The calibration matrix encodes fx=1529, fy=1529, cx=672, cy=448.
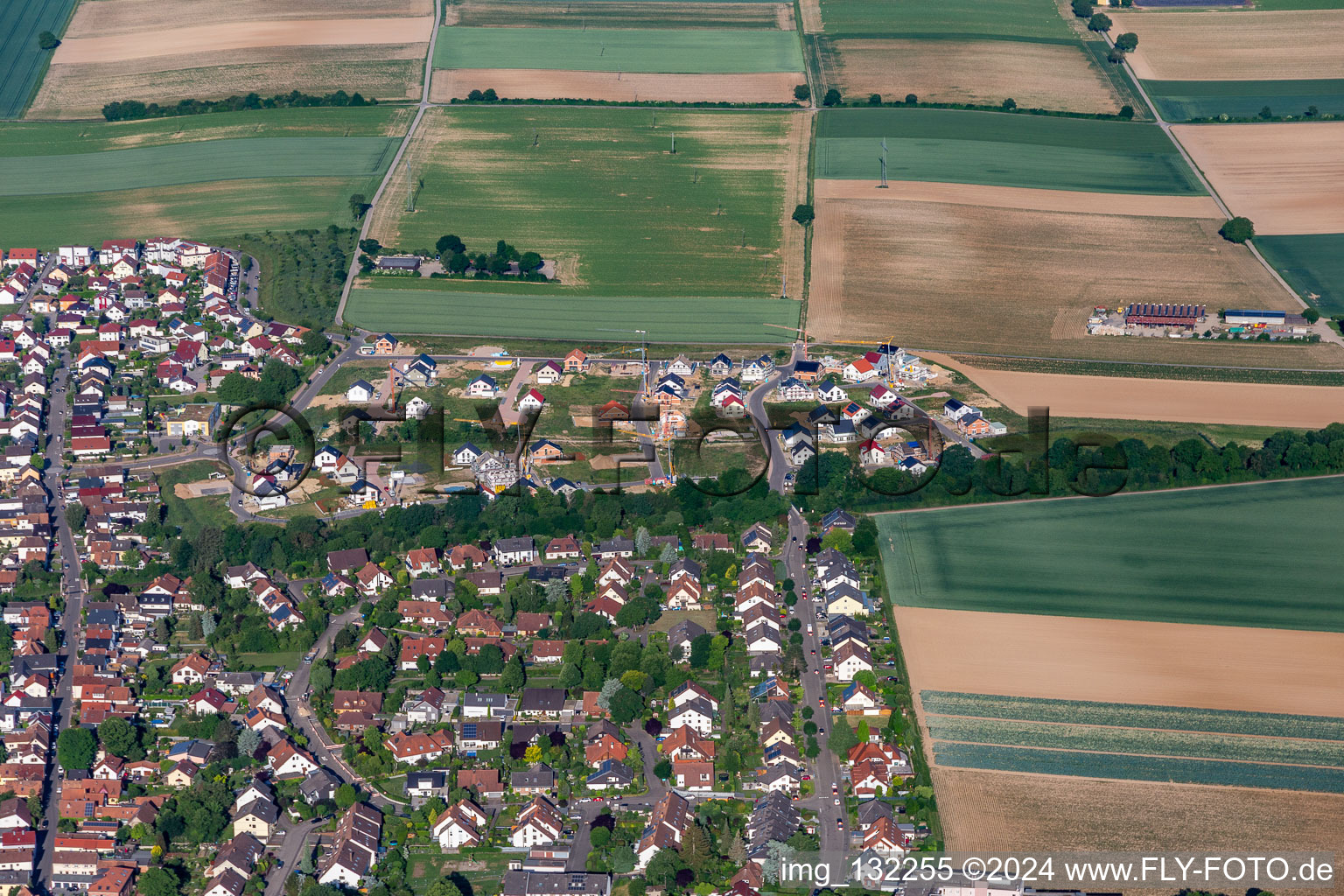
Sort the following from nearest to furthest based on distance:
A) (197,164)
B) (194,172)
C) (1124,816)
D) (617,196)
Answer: (1124,816)
(617,196)
(194,172)
(197,164)

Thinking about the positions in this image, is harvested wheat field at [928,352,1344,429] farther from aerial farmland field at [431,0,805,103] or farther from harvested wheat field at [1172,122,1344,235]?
aerial farmland field at [431,0,805,103]

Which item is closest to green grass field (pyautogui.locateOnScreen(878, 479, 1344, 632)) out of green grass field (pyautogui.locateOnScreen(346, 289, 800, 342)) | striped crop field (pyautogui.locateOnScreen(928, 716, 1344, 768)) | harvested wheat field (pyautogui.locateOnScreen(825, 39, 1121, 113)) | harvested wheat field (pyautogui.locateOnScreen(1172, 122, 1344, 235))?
striped crop field (pyautogui.locateOnScreen(928, 716, 1344, 768))

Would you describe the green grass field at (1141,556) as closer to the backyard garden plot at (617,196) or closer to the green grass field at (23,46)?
the backyard garden plot at (617,196)

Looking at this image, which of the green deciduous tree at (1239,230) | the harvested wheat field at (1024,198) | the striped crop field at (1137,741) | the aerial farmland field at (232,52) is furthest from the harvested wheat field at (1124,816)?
the aerial farmland field at (232,52)

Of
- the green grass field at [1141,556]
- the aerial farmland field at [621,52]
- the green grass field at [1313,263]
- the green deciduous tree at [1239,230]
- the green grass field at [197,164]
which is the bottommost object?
the green grass field at [1141,556]

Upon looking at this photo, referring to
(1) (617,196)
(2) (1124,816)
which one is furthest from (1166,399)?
(1) (617,196)

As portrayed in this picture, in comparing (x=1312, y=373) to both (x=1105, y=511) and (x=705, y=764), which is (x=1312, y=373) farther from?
(x=705, y=764)

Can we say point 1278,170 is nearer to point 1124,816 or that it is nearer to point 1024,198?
point 1024,198
